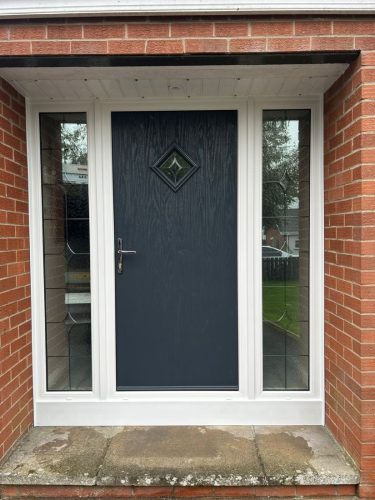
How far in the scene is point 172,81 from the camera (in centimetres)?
240

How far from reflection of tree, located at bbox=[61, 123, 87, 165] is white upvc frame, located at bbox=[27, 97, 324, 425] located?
2.8 inches

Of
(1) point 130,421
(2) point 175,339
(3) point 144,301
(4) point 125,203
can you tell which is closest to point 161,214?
(4) point 125,203

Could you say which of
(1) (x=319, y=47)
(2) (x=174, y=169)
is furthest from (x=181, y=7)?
(2) (x=174, y=169)

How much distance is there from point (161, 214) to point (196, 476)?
5.47 feet

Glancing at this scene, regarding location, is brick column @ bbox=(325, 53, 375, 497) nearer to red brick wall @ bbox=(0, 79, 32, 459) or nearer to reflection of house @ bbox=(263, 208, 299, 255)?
reflection of house @ bbox=(263, 208, 299, 255)

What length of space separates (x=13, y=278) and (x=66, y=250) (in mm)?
430

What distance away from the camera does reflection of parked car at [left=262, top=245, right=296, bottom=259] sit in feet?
9.02

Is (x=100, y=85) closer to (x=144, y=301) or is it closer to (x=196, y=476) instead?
(x=144, y=301)

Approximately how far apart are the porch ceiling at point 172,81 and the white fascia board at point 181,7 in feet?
0.90

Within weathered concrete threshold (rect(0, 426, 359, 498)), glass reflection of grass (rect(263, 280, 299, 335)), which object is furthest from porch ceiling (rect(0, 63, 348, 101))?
weathered concrete threshold (rect(0, 426, 359, 498))

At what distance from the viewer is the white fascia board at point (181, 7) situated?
208cm

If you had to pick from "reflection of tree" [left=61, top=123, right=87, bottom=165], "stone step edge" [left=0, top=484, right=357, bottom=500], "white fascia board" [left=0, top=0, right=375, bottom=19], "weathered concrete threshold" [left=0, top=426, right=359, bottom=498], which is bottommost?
"stone step edge" [left=0, top=484, right=357, bottom=500]

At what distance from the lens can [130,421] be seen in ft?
8.93

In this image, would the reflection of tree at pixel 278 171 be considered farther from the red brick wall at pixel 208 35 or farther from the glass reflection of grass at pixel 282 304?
the red brick wall at pixel 208 35
